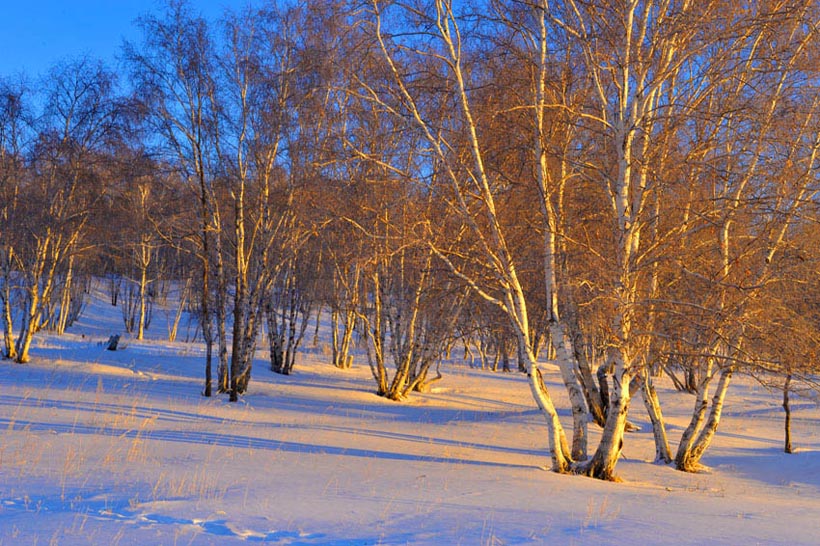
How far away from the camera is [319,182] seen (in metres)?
17.0

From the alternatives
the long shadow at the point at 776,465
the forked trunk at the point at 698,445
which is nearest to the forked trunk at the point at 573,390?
the forked trunk at the point at 698,445

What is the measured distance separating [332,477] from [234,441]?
10.9 ft

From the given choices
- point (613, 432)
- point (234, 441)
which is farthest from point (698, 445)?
point (234, 441)

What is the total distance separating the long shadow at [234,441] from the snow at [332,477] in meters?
0.05

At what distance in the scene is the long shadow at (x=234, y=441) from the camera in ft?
34.4

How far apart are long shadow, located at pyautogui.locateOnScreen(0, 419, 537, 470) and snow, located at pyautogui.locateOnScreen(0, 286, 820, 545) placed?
0.05 metres

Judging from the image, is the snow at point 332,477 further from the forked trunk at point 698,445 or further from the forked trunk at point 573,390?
the forked trunk at point 573,390

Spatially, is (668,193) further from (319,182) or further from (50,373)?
(50,373)

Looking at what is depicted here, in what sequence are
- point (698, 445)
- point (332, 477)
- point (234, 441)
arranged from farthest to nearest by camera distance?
point (698, 445) → point (234, 441) → point (332, 477)

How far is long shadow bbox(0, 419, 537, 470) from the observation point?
10477 mm

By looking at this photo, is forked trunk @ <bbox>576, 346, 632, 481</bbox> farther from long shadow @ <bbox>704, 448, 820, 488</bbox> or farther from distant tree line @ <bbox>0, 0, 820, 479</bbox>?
long shadow @ <bbox>704, 448, 820, 488</bbox>

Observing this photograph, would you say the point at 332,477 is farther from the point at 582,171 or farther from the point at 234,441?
the point at 582,171

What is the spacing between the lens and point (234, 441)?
36.0 ft

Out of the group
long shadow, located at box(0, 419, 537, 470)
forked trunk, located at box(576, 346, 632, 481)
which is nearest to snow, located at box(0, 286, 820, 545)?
long shadow, located at box(0, 419, 537, 470)
